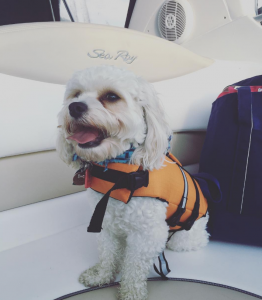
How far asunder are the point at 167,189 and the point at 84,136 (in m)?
0.34

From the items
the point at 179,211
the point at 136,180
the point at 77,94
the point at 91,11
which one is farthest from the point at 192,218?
the point at 91,11

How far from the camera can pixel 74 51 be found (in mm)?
1005

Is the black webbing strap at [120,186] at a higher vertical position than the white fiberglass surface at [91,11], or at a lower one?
lower

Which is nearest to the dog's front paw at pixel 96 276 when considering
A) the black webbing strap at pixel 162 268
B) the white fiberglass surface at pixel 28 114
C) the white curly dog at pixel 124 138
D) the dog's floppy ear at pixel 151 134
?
the white curly dog at pixel 124 138

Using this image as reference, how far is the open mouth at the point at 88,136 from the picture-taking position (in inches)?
26.2

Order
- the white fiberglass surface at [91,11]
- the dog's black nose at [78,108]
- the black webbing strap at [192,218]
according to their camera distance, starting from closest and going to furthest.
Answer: the dog's black nose at [78,108] < the black webbing strap at [192,218] < the white fiberglass surface at [91,11]

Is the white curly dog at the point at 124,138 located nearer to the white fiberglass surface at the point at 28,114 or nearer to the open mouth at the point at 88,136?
Result: the open mouth at the point at 88,136

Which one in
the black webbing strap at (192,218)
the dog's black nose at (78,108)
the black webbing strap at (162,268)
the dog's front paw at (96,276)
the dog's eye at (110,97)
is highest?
the dog's eye at (110,97)

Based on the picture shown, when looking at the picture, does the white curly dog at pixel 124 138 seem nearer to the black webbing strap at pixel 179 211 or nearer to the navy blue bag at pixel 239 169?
the black webbing strap at pixel 179 211

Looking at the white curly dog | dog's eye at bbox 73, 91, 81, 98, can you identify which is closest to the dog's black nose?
the white curly dog

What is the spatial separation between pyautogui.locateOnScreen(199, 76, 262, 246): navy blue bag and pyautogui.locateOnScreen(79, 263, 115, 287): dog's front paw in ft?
1.62

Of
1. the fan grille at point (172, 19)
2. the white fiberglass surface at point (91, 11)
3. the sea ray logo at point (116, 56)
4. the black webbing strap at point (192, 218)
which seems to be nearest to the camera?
the black webbing strap at point (192, 218)

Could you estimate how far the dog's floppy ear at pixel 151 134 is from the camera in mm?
697

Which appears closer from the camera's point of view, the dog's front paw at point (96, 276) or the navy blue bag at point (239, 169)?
the dog's front paw at point (96, 276)
